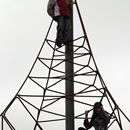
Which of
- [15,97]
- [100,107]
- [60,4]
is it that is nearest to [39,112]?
[15,97]

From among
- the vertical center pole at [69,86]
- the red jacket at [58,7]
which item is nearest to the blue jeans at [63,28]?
the red jacket at [58,7]

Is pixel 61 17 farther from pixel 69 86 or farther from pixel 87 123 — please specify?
pixel 87 123

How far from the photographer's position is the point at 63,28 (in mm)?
19547

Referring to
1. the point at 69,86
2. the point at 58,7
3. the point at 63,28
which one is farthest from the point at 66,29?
the point at 69,86

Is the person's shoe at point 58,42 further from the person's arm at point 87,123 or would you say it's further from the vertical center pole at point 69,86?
the person's arm at point 87,123

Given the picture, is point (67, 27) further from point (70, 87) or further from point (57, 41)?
point (70, 87)

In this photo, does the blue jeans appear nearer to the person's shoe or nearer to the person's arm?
the person's shoe

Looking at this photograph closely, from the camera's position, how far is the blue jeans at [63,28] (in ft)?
64.1

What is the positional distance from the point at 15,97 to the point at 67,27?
277cm

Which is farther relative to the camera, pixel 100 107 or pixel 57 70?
pixel 57 70

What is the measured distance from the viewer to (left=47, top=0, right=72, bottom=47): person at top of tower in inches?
770

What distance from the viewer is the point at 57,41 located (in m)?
19.6

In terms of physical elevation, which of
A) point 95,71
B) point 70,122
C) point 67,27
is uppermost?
point 67,27

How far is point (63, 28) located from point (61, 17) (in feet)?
1.21
